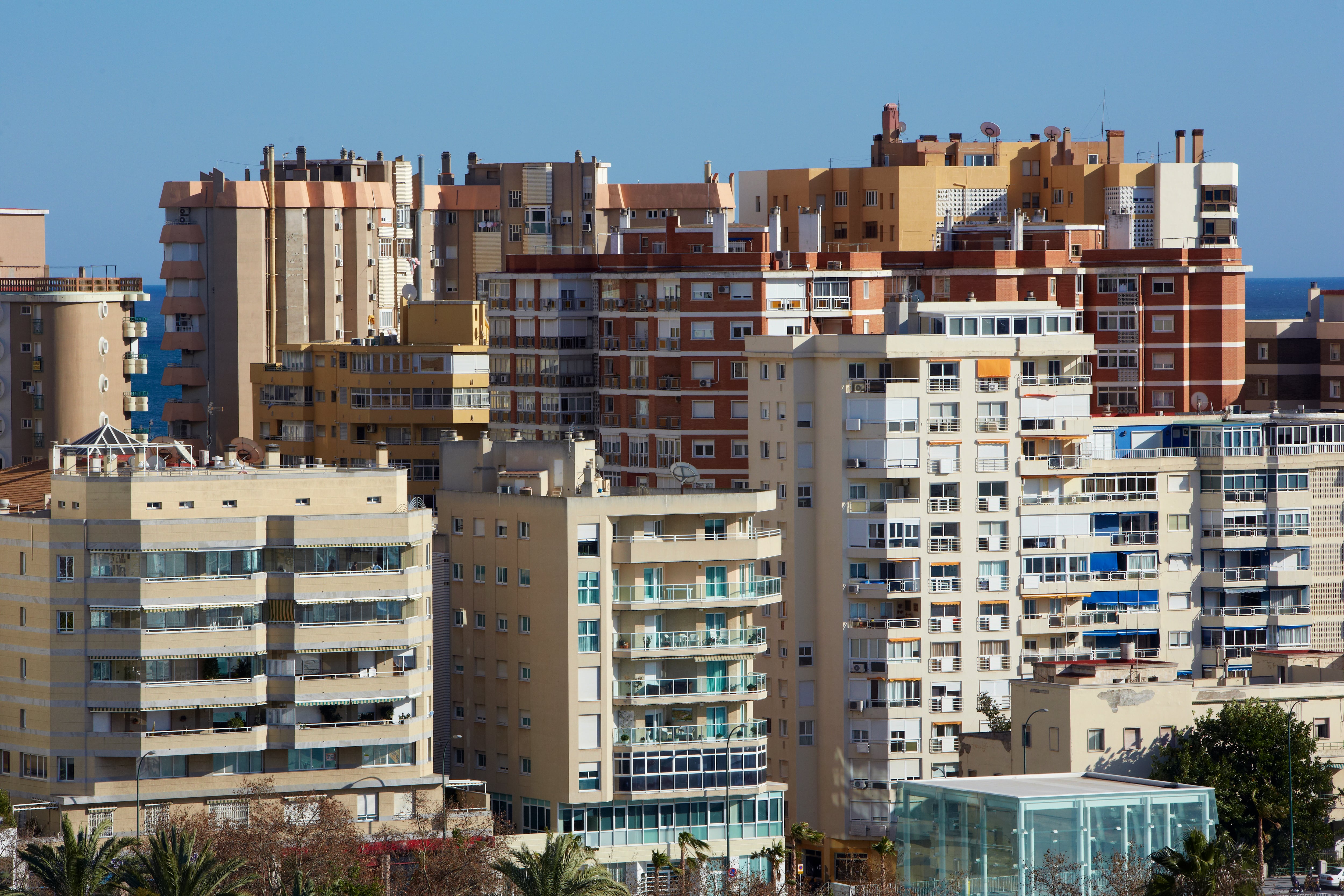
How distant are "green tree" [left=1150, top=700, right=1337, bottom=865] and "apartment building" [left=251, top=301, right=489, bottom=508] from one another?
166ft

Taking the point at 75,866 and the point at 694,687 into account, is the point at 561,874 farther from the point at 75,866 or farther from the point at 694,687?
the point at 694,687

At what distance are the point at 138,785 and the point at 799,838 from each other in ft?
85.4

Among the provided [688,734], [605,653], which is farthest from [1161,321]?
[605,653]

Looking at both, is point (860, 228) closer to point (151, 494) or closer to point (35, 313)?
point (35, 313)

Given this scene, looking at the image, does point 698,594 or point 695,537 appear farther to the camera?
point 695,537

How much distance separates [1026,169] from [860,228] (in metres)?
10.2

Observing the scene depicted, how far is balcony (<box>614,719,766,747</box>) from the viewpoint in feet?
324

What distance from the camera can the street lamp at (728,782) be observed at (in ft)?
325

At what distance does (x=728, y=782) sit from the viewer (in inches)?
3932

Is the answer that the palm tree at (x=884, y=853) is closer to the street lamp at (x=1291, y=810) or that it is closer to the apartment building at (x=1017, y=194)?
the street lamp at (x=1291, y=810)

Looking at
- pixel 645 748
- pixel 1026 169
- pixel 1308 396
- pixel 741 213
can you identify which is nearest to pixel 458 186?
pixel 741 213

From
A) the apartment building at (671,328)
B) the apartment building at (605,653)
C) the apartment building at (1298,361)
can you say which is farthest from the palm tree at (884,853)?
the apartment building at (1298,361)

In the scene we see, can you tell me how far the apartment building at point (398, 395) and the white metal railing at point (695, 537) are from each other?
37015 mm

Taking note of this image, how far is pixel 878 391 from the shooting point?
367ft
